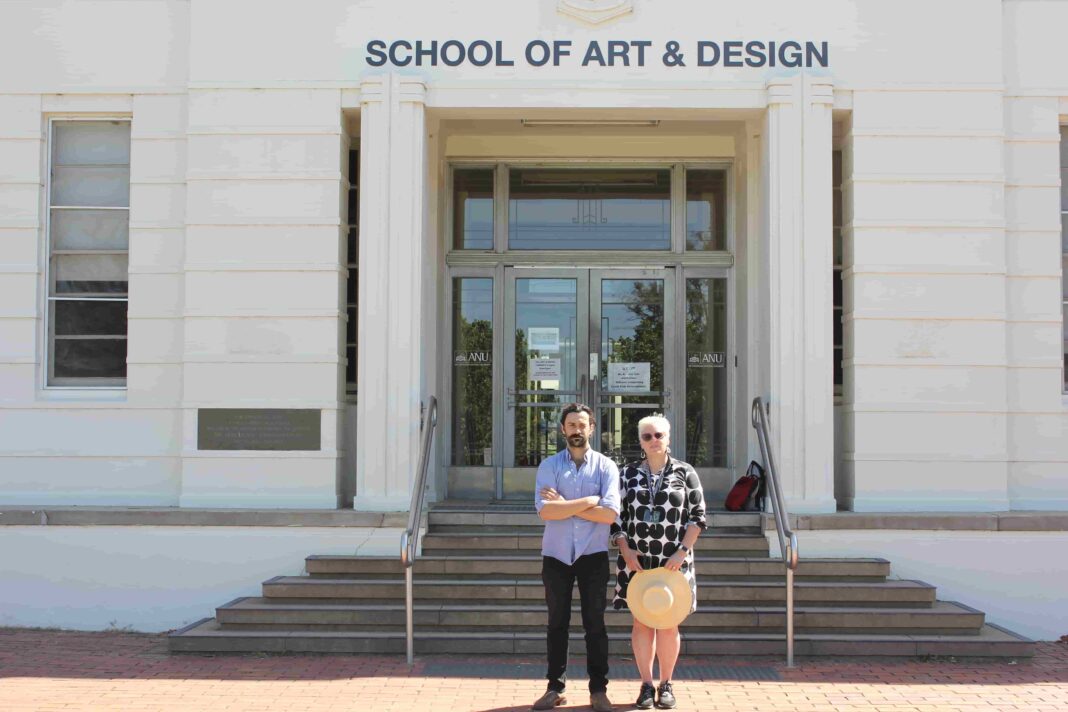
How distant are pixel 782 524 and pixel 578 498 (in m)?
2.12

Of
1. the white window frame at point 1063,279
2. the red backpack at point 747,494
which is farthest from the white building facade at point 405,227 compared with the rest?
the red backpack at point 747,494

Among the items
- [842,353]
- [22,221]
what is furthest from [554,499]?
[22,221]

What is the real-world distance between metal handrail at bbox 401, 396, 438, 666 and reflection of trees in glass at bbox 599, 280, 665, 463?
2.34 m

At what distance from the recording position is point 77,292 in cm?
1022

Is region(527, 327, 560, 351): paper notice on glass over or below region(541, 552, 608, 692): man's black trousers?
over

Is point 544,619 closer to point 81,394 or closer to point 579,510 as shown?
point 579,510

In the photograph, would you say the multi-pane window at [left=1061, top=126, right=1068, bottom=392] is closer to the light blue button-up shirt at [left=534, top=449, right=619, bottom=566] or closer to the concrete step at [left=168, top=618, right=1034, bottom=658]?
the concrete step at [left=168, top=618, right=1034, bottom=658]

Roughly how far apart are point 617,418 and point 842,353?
7.57ft

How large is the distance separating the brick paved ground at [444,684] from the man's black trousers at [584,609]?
1.02 feet

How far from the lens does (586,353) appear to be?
37.3ft

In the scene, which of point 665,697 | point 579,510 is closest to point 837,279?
point 579,510

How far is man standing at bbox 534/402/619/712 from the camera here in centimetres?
651

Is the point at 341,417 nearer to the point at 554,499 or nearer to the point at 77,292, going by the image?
the point at 77,292

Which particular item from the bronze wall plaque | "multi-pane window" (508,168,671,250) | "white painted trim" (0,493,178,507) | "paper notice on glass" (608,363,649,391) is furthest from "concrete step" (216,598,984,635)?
"multi-pane window" (508,168,671,250)
